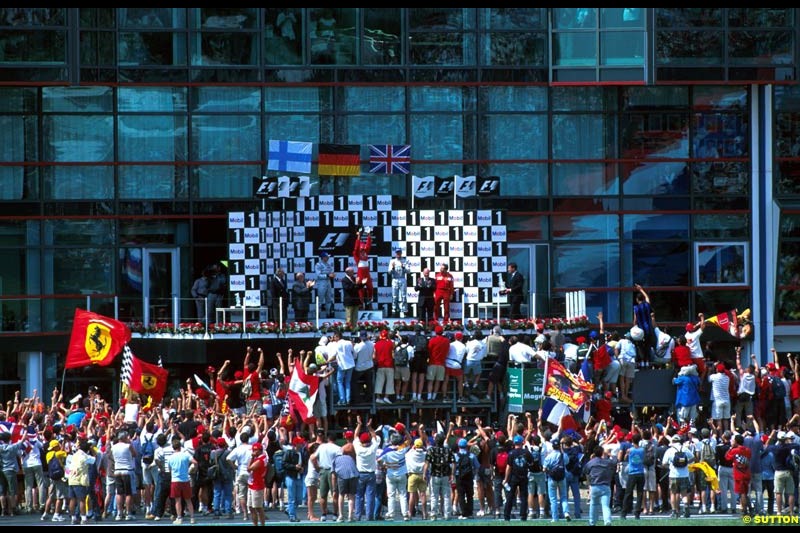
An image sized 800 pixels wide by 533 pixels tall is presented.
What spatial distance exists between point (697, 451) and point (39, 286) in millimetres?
21764

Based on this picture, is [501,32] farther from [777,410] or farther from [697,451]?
[697,451]

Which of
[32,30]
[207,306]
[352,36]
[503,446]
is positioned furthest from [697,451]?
[32,30]

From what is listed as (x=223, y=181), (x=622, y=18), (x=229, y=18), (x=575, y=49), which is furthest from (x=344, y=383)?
(x=622, y=18)

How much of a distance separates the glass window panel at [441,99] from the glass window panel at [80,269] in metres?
9.49

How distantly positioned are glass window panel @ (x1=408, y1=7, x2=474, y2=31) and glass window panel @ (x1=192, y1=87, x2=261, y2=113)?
472cm

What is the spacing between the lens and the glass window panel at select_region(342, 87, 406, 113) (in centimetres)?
5103

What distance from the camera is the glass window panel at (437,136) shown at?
51.2m

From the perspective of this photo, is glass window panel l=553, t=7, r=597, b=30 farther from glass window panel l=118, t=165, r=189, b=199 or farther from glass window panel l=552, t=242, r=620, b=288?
glass window panel l=118, t=165, r=189, b=199

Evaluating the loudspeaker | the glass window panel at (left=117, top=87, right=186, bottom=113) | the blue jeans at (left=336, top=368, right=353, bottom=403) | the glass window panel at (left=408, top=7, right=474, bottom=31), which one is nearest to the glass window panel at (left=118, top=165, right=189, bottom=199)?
the glass window panel at (left=117, top=87, right=186, bottom=113)

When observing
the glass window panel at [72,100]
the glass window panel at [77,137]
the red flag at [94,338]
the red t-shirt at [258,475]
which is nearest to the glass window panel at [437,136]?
the glass window panel at [77,137]

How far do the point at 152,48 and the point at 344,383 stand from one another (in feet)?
47.0

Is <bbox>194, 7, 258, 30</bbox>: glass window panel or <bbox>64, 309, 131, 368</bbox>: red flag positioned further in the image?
<bbox>194, 7, 258, 30</bbox>: glass window panel

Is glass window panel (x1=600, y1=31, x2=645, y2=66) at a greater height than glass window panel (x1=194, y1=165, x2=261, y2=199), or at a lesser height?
greater

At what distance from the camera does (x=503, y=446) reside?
117 ft
